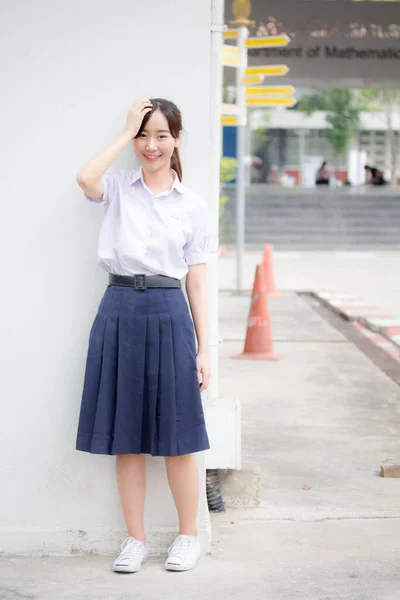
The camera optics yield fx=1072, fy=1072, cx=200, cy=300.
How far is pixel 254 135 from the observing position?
61188 millimetres

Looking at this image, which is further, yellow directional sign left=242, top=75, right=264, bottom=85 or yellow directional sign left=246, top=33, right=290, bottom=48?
yellow directional sign left=242, top=75, right=264, bottom=85

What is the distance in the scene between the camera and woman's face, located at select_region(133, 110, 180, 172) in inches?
163

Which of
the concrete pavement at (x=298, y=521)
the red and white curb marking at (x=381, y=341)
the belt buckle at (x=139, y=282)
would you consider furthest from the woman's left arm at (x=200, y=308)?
the red and white curb marking at (x=381, y=341)

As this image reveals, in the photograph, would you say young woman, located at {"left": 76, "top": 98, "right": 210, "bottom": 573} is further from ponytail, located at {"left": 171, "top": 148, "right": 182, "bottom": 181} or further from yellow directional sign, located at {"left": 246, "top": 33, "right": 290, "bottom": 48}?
yellow directional sign, located at {"left": 246, "top": 33, "right": 290, "bottom": 48}

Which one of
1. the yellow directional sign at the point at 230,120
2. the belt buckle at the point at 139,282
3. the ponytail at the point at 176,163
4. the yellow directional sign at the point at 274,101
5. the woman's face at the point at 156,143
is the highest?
the yellow directional sign at the point at 274,101

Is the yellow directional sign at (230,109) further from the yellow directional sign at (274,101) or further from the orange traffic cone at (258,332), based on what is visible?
the orange traffic cone at (258,332)

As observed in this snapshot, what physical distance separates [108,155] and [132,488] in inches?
53.0

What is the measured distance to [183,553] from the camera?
170 inches

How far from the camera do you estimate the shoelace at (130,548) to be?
14.1ft

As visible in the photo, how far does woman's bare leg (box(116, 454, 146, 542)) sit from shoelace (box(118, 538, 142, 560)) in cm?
3

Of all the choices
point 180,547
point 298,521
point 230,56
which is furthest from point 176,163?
point 230,56

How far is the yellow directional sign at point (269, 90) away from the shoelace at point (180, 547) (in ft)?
36.8

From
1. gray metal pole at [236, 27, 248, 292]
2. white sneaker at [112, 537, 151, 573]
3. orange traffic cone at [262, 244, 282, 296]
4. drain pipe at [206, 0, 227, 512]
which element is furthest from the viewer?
orange traffic cone at [262, 244, 282, 296]

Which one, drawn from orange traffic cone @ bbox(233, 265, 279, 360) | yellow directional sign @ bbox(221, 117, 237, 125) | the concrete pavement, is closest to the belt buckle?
the concrete pavement
